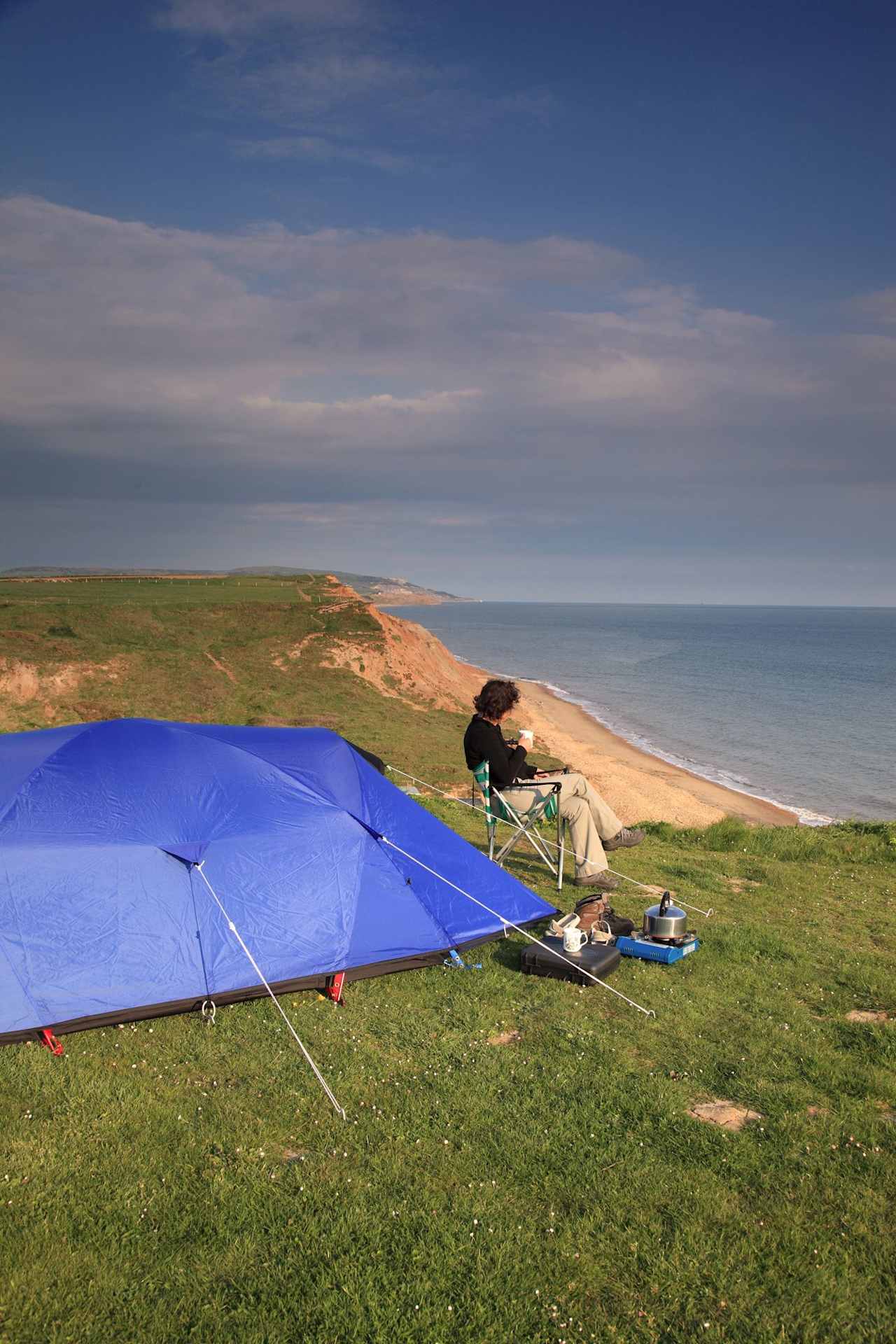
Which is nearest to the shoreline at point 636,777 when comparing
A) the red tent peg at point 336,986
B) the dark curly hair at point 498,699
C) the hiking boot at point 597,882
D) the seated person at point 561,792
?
the hiking boot at point 597,882

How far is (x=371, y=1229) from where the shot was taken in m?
4.18

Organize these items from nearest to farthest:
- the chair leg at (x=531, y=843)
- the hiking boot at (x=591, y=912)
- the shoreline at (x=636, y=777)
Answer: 1. the hiking boot at (x=591, y=912)
2. the chair leg at (x=531, y=843)
3. the shoreline at (x=636, y=777)

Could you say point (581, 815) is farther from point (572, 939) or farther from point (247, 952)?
point (247, 952)

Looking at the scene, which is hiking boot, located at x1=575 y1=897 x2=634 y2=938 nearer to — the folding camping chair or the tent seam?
the folding camping chair

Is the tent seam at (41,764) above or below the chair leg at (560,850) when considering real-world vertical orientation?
above

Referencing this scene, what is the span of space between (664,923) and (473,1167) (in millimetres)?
3436

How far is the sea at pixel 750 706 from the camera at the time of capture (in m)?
32.0

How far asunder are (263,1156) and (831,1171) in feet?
9.85

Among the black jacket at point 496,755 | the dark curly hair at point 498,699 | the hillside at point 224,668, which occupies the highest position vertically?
the dark curly hair at point 498,699

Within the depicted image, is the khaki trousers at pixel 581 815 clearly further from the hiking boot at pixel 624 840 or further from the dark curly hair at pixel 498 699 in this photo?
the dark curly hair at pixel 498 699

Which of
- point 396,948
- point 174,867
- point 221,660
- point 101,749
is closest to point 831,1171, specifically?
point 396,948

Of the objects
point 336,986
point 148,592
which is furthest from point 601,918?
point 148,592

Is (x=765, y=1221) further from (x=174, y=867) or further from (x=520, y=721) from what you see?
(x=520, y=721)

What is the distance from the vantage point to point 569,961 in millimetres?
7023
